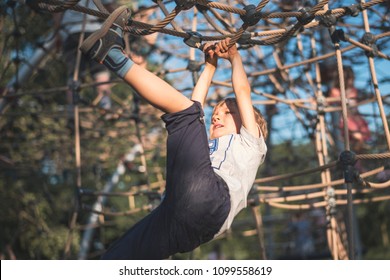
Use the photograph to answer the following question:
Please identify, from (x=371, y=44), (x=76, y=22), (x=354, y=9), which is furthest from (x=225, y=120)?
(x=76, y=22)

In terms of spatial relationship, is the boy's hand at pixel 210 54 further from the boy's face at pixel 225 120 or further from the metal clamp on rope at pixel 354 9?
the metal clamp on rope at pixel 354 9

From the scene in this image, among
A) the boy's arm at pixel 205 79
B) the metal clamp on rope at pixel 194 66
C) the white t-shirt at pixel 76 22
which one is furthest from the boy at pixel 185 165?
the white t-shirt at pixel 76 22

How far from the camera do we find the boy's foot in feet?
4.31

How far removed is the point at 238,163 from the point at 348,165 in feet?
1.86

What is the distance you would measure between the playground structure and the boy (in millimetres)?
196

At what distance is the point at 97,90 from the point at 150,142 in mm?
514

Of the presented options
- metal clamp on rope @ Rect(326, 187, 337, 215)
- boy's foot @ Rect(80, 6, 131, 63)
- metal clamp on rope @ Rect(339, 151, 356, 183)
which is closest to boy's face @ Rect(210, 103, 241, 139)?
boy's foot @ Rect(80, 6, 131, 63)

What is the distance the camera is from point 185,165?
1.35 m

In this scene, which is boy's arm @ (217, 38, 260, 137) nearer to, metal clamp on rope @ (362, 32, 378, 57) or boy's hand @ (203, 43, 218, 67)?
boy's hand @ (203, 43, 218, 67)

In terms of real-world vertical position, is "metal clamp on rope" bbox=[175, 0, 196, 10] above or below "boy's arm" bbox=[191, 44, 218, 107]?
above

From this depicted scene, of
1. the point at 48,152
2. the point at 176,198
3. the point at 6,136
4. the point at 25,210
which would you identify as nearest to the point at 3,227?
the point at 25,210

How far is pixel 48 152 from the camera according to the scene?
4559 millimetres
